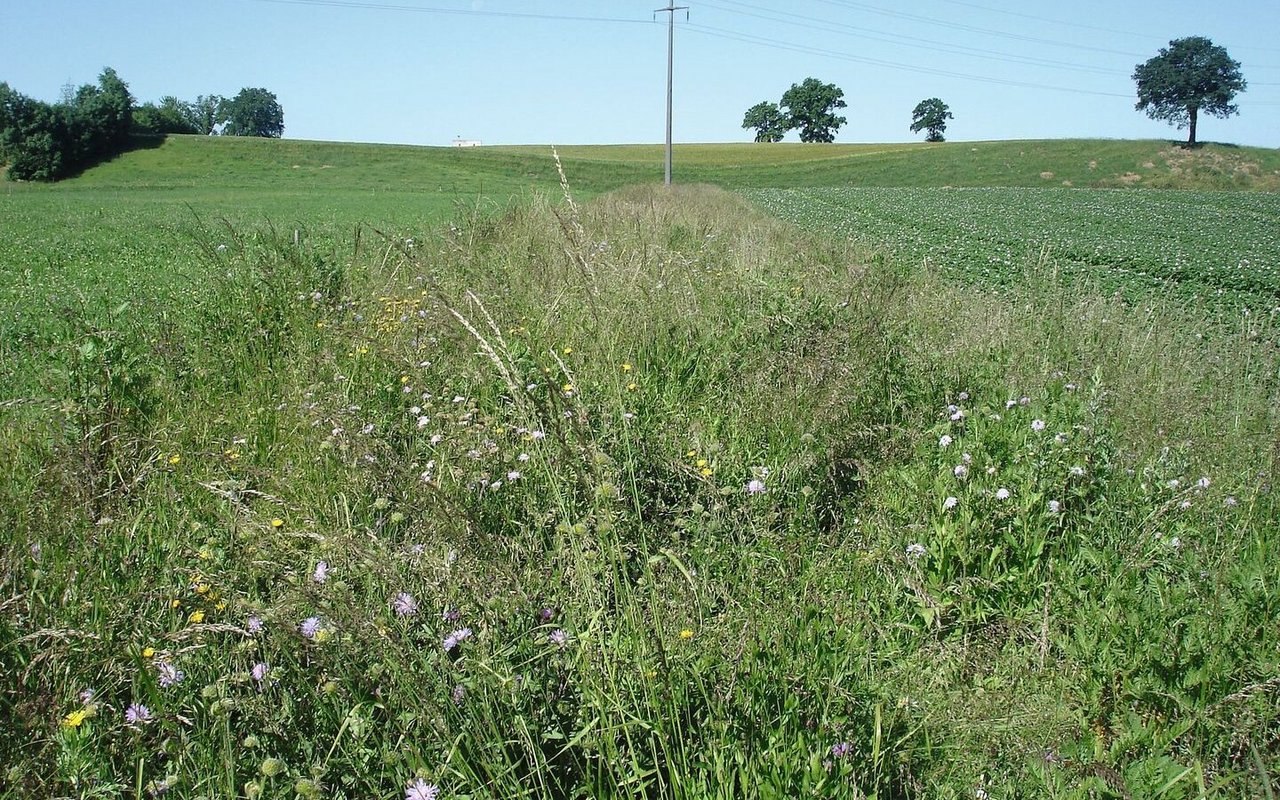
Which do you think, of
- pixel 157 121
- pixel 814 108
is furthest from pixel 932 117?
pixel 157 121

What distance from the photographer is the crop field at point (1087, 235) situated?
35.6ft

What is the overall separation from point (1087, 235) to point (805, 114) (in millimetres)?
84254

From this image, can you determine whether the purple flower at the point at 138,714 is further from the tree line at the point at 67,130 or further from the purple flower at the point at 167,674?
the tree line at the point at 67,130

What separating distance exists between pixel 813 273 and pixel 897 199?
92.4 feet

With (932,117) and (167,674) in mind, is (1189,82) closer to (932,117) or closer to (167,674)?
(932,117)

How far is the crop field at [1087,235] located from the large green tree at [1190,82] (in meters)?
45.2

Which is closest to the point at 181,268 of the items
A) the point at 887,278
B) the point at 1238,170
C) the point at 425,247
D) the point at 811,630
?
the point at 425,247

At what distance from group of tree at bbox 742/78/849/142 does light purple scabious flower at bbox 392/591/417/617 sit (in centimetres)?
10182

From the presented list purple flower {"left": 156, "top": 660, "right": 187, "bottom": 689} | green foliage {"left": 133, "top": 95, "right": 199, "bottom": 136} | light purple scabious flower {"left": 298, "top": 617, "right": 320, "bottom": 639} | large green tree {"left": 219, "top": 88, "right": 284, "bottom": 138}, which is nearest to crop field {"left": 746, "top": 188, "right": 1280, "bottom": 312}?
light purple scabious flower {"left": 298, "top": 617, "right": 320, "bottom": 639}

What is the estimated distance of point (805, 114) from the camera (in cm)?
9656

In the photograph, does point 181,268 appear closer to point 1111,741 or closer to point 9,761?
point 9,761

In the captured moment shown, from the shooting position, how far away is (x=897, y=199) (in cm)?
3291

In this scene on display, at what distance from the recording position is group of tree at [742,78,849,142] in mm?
95188

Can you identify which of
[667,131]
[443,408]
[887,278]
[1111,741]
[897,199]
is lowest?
[1111,741]
